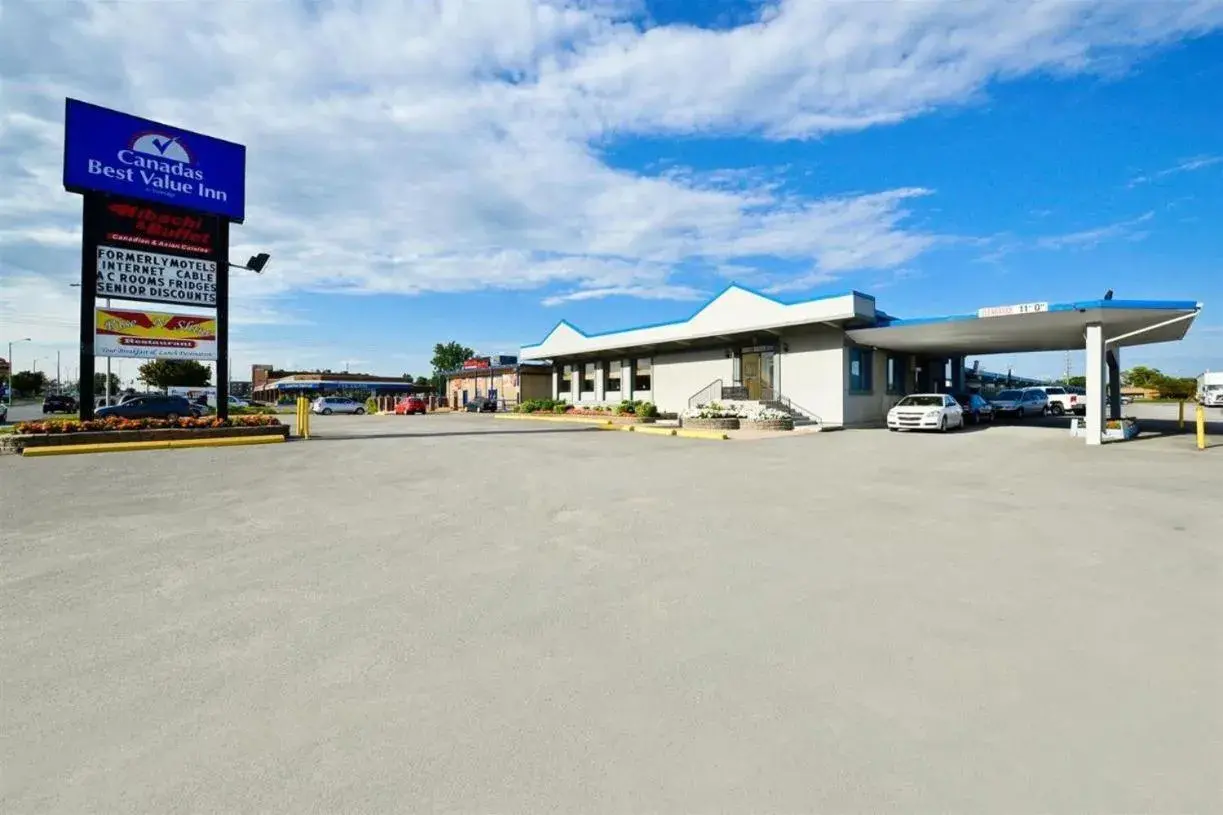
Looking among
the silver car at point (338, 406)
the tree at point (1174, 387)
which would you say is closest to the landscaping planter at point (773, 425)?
the silver car at point (338, 406)

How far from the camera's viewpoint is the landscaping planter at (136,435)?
15.6m

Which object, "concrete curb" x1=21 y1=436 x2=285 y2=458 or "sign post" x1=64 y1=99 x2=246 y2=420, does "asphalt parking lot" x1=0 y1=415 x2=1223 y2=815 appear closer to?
"concrete curb" x1=21 y1=436 x2=285 y2=458

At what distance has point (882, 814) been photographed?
2508mm

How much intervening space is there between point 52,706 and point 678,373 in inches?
1207

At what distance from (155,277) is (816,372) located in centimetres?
2413

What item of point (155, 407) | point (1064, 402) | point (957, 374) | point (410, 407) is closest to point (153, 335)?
point (155, 407)

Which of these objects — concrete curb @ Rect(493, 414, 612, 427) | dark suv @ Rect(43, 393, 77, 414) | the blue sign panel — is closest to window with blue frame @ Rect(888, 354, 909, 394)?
concrete curb @ Rect(493, 414, 612, 427)

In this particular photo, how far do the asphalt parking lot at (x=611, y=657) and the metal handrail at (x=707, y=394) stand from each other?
70.5 feet

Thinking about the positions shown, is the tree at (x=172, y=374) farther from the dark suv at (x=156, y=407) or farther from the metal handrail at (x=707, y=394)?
the metal handrail at (x=707, y=394)

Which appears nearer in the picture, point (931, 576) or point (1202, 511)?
point (931, 576)

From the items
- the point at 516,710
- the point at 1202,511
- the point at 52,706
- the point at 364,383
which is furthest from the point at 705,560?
the point at 364,383

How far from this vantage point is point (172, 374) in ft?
266

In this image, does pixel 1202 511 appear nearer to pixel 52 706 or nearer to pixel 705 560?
pixel 705 560

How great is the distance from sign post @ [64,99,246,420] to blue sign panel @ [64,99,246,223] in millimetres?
24
